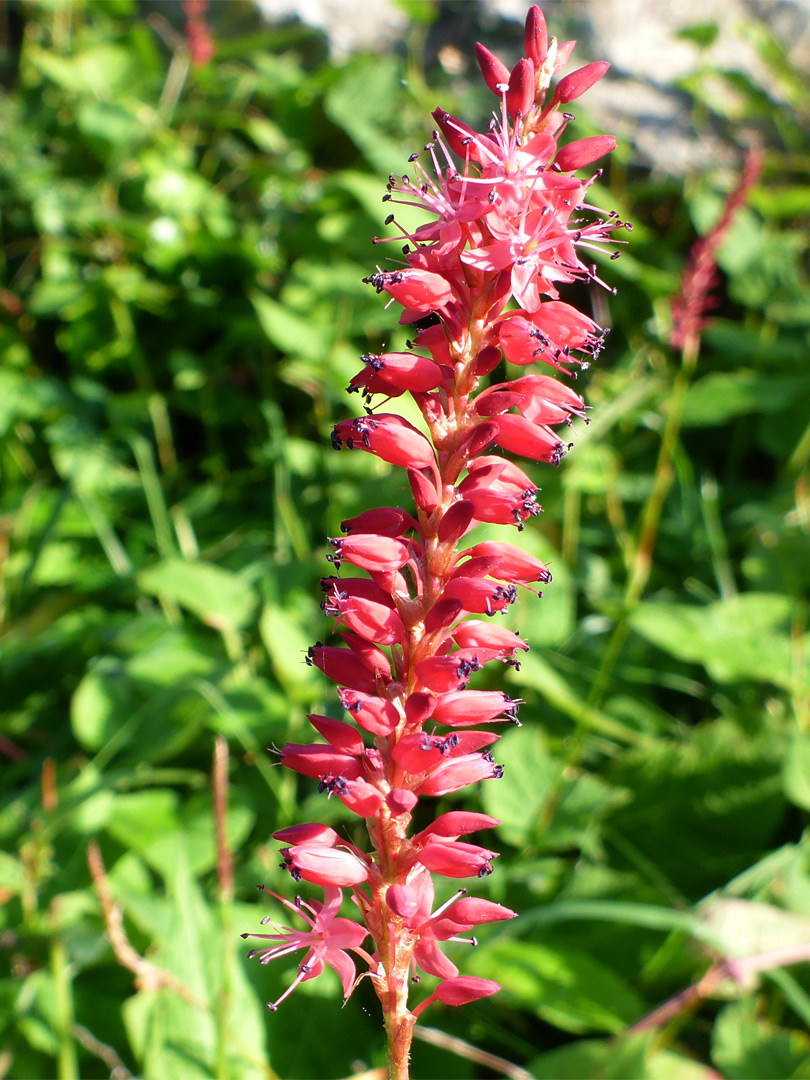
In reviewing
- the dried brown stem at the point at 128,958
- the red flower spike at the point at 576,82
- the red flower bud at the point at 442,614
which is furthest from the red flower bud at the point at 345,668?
the dried brown stem at the point at 128,958

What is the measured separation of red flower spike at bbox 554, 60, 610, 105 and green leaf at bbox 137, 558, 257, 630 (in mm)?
1987

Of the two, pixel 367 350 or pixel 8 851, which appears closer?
pixel 8 851

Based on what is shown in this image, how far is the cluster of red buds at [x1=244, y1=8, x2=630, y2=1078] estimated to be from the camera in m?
1.10

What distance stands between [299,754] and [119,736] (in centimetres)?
167

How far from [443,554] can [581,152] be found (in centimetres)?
54

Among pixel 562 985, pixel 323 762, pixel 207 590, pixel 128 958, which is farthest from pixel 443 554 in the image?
pixel 207 590

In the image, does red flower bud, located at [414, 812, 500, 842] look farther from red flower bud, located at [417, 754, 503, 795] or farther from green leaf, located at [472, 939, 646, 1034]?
green leaf, located at [472, 939, 646, 1034]

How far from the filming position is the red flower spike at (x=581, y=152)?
1.14 metres

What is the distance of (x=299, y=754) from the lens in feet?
3.69

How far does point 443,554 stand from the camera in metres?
1.15

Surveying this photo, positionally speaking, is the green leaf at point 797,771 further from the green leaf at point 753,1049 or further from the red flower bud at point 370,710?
the red flower bud at point 370,710

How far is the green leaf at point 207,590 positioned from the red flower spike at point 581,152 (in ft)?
6.41

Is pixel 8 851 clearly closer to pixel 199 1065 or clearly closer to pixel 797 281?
pixel 199 1065

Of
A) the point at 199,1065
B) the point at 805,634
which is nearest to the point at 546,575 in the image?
the point at 199,1065
